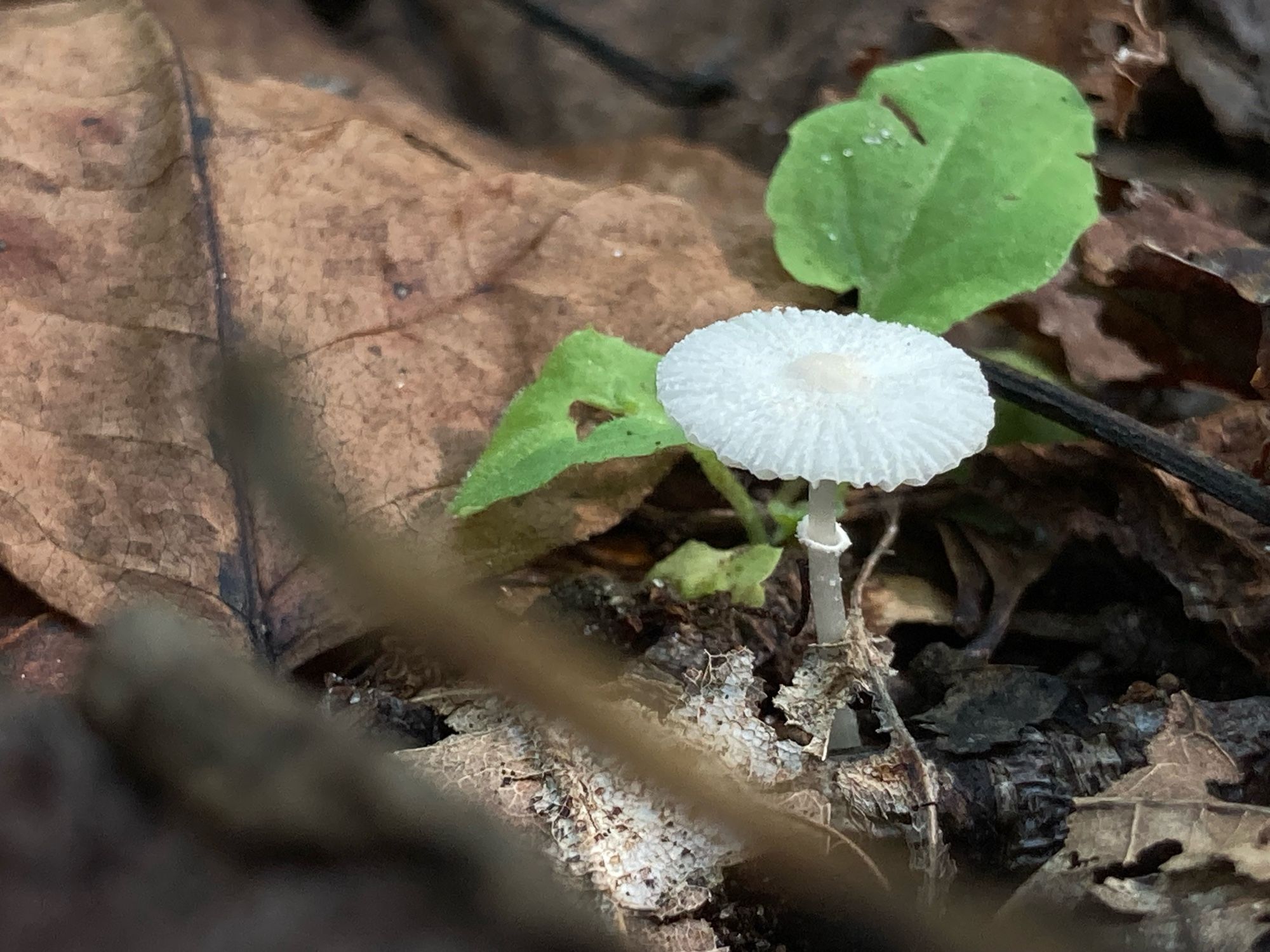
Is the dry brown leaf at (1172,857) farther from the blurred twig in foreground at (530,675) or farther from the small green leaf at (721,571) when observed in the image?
the small green leaf at (721,571)

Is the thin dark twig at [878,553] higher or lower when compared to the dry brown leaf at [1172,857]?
lower

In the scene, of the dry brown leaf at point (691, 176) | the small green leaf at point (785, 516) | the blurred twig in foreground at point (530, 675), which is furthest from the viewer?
the dry brown leaf at point (691, 176)

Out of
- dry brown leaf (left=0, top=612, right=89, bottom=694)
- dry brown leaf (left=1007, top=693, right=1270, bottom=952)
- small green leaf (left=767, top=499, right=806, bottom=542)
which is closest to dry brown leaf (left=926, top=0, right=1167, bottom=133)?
small green leaf (left=767, top=499, right=806, bottom=542)

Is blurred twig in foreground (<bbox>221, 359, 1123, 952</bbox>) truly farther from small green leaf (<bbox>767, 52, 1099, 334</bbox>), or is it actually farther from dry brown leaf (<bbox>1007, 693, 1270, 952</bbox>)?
small green leaf (<bbox>767, 52, 1099, 334</bbox>)

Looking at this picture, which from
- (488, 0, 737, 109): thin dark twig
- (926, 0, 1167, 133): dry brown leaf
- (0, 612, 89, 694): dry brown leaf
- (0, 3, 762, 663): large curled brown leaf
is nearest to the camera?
(0, 612, 89, 694): dry brown leaf

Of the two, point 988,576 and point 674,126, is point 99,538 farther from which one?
point 674,126

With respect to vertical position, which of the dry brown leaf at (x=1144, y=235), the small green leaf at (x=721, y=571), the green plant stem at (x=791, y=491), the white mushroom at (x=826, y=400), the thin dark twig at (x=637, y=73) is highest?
the white mushroom at (x=826, y=400)

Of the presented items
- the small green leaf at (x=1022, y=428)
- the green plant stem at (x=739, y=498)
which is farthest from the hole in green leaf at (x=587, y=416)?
the small green leaf at (x=1022, y=428)
